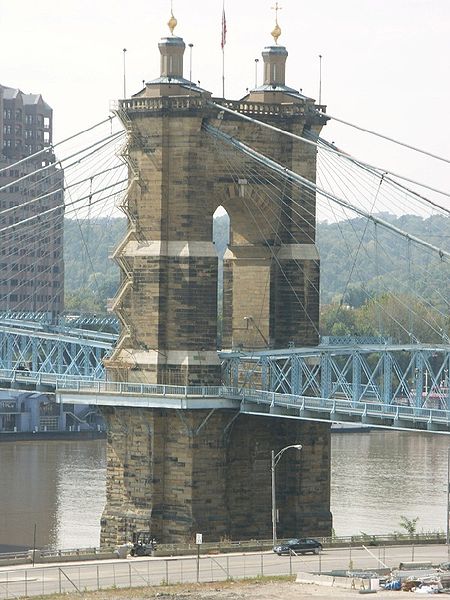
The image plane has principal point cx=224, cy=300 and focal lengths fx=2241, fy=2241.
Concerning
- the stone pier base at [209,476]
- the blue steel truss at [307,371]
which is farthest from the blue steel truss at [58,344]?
the stone pier base at [209,476]

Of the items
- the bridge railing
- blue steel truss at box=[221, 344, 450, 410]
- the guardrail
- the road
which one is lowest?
the road

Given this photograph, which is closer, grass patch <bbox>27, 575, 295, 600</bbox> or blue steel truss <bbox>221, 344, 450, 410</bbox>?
grass patch <bbox>27, 575, 295, 600</bbox>

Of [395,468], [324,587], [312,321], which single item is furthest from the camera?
[395,468]

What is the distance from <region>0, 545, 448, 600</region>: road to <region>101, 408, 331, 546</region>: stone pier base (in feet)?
29.7

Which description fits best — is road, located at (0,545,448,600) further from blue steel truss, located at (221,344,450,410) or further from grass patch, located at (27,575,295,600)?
blue steel truss, located at (221,344,450,410)

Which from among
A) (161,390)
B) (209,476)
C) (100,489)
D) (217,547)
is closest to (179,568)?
(217,547)

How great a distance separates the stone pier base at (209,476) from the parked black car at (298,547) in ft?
27.8

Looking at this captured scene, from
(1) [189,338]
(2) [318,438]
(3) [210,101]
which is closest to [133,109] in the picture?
(3) [210,101]

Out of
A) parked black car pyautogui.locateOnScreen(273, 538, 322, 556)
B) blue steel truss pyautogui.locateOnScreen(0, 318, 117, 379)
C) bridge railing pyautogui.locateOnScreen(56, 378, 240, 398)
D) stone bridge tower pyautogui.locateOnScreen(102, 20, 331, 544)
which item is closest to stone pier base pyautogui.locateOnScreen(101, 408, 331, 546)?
stone bridge tower pyautogui.locateOnScreen(102, 20, 331, 544)

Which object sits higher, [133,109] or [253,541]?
[133,109]

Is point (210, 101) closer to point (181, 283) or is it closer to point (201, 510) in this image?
point (181, 283)

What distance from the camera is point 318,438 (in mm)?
114562

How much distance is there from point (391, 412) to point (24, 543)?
1022 inches

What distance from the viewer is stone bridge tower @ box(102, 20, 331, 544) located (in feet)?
360
